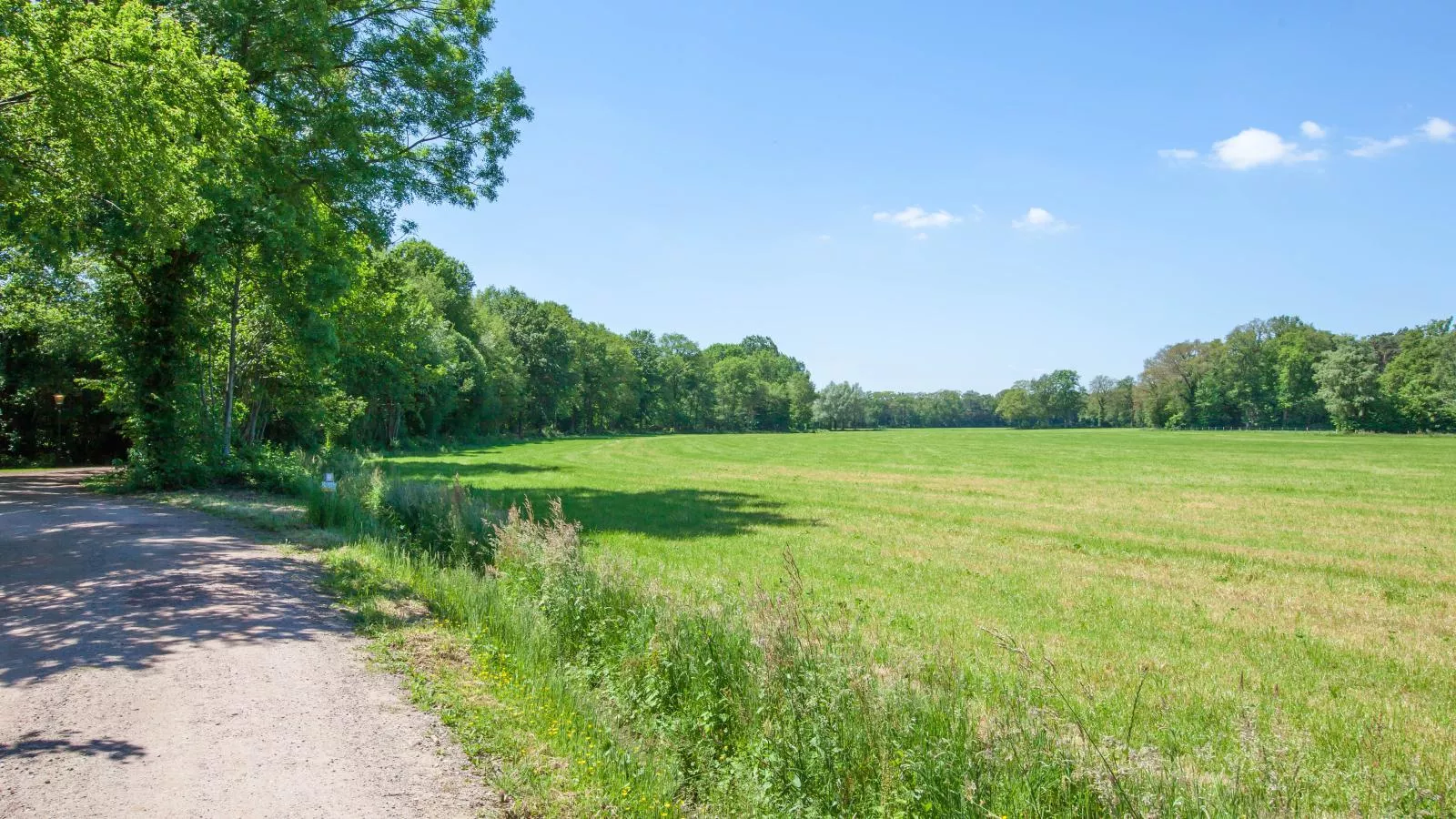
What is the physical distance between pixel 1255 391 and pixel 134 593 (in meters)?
142

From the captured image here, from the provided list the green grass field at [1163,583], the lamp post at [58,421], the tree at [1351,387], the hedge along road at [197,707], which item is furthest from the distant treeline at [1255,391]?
the lamp post at [58,421]

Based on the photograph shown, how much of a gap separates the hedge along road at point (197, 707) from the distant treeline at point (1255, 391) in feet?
360

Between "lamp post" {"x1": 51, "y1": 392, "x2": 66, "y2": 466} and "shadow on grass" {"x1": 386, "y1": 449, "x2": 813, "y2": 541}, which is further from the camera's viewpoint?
"lamp post" {"x1": 51, "y1": 392, "x2": 66, "y2": 466}

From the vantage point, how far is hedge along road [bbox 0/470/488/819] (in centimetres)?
430

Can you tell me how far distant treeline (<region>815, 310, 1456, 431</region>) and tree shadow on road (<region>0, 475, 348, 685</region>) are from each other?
10977 cm

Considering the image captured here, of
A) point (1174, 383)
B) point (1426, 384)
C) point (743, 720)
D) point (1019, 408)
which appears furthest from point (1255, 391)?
point (743, 720)

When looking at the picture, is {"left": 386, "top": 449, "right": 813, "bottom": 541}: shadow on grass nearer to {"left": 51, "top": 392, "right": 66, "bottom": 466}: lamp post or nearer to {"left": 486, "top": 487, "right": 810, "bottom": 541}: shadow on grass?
{"left": 486, "top": 487, "right": 810, "bottom": 541}: shadow on grass

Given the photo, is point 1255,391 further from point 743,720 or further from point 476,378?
point 743,720

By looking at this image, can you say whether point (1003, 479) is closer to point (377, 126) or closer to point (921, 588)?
point (921, 588)

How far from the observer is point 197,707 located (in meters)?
5.50

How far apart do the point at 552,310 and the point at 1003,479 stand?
72.3 m

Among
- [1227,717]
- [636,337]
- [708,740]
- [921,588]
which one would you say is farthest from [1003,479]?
[636,337]

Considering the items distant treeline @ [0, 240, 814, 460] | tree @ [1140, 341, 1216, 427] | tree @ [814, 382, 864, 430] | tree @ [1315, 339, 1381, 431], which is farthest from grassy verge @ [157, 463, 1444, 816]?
tree @ [1140, 341, 1216, 427]

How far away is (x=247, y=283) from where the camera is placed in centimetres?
2120
